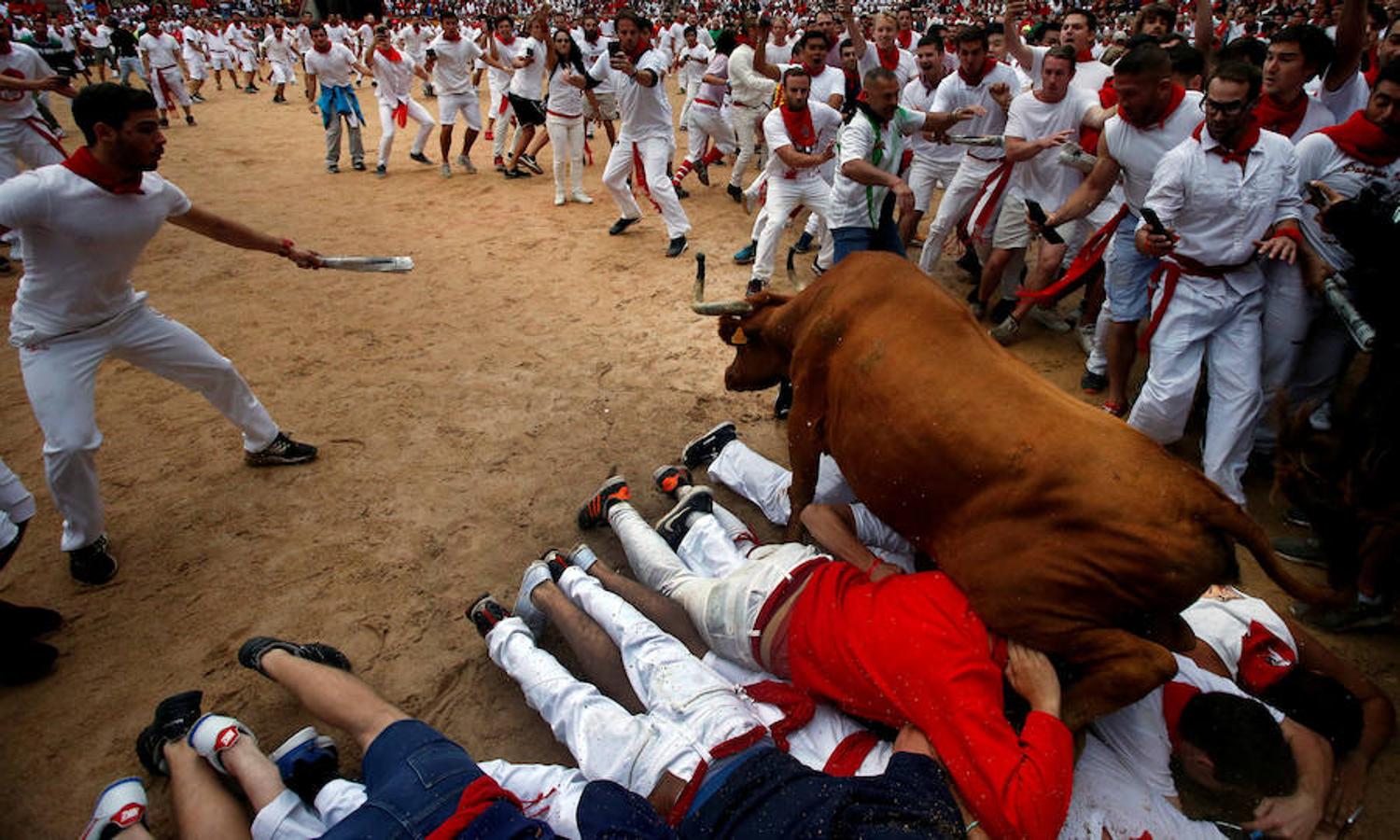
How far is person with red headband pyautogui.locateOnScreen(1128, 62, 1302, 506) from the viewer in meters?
3.94

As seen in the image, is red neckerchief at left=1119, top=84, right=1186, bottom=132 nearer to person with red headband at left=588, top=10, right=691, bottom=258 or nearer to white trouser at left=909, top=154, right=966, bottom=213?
white trouser at left=909, top=154, right=966, bottom=213

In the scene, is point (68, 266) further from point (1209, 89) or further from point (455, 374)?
point (1209, 89)

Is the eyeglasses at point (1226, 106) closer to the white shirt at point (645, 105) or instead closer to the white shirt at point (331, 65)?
the white shirt at point (645, 105)

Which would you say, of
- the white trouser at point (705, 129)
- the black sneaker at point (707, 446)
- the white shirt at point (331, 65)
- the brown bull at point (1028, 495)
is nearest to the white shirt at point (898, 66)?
the white trouser at point (705, 129)

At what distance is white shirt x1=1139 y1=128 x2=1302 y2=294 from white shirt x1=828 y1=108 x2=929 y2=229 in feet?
6.37

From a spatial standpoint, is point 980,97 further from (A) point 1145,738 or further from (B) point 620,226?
(A) point 1145,738

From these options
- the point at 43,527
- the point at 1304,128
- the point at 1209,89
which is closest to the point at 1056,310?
the point at 1304,128

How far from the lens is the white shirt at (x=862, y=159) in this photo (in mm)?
5531

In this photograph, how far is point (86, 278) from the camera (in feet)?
12.1

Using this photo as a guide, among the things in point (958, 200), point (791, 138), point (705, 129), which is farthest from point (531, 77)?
point (958, 200)

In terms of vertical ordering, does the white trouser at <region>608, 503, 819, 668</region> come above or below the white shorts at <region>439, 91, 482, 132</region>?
below

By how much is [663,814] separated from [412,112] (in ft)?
38.6

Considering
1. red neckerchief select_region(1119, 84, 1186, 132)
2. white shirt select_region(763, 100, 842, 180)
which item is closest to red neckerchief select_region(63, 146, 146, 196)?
white shirt select_region(763, 100, 842, 180)

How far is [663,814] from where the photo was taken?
248 cm
